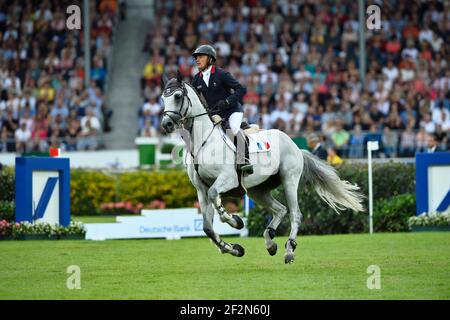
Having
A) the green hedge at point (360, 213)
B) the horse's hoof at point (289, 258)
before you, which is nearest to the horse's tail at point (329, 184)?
the horse's hoof at point (289, 258)

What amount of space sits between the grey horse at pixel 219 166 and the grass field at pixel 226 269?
0.50 meters

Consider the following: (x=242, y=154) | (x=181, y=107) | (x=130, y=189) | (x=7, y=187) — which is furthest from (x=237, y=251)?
(x=130, y=189)

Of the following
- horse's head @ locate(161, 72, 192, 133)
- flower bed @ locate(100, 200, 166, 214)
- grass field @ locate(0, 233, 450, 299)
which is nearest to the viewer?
grass field @ locate(0, 233, 450, 299)

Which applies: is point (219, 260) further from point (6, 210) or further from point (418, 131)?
point (418, 131)

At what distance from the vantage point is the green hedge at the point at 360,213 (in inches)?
743

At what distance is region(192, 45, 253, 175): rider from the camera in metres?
12.7

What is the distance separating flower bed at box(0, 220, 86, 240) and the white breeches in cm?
567

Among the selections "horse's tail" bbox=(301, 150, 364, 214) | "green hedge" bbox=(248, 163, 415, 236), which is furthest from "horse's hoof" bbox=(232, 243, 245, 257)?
"green hedge" bbox=(248, 163, 415, 236)

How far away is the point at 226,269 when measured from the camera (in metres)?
12.2

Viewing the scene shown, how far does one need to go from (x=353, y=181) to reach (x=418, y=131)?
7.17 meters

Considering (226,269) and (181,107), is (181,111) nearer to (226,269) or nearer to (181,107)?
(181,107)

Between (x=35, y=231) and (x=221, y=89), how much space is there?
5.84 m

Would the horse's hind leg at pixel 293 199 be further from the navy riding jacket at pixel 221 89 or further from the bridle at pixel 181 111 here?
the bridle at pixel 181 111

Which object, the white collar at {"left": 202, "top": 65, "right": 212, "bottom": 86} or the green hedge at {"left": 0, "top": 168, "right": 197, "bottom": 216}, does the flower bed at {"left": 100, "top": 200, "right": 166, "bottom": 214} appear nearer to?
the green hedge at {"left": 0, "top": 168, "right": 197, "bottom": 216}
